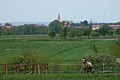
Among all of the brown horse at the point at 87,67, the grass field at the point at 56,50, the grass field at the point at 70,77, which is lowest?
the grass field at the point at 56,50

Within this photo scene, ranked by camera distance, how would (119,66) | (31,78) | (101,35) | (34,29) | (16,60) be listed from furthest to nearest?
(34,29)
(101,35)
(16,60)
(119,66)
(31,78)

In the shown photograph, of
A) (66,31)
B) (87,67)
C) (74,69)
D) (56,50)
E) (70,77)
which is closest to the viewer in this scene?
(70,77)

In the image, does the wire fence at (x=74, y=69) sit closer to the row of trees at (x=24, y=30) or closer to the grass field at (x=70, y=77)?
the grass field at (x=70, y=77)

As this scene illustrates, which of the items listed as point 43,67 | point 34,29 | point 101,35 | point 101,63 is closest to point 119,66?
point 101,63

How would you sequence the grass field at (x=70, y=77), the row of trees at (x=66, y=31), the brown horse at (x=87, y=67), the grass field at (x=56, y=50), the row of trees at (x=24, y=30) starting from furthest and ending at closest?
the row of trees at (x=24, y=30) → the row of trees at (x=66, y=31) → the grass field at (x=56, y=50) → the brown horse at (x=87, y=67) → the grass field at (x=70, y=77)

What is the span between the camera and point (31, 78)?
21562mm

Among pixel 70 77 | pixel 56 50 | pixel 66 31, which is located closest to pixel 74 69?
pixel 70 77

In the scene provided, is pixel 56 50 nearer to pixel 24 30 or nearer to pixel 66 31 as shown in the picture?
pixel 66 31

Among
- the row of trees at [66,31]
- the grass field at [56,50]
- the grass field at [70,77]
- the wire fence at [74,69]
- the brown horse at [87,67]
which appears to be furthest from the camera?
the row of trees at [66,31]

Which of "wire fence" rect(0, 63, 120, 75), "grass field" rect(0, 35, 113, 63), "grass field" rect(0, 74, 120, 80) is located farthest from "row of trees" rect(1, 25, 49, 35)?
"grass field" rect(0, 74, 120, 80)

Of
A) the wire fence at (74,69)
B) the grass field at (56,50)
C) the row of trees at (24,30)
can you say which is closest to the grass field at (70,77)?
the wire fence at (74,69)

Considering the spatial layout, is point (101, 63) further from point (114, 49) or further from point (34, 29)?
point (34, 29)

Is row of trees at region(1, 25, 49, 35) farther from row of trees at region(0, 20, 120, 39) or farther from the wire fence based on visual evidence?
the wire fence

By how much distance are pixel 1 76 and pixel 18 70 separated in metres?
2.43
